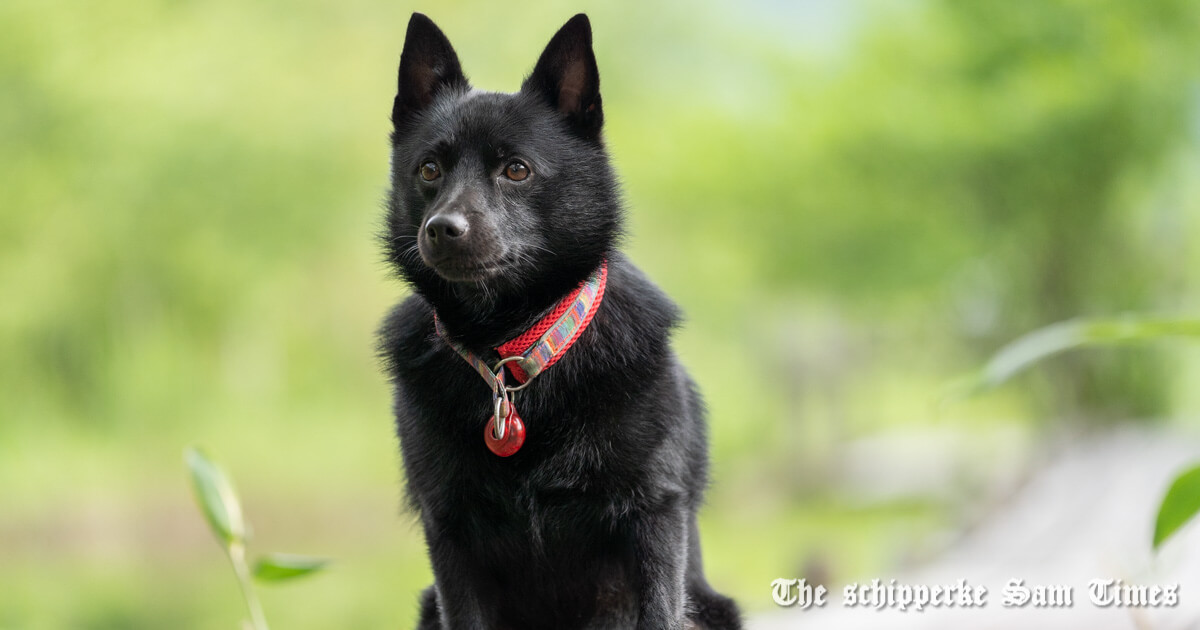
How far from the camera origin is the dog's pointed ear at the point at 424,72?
5.88ft

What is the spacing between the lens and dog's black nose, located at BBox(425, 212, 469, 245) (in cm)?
151

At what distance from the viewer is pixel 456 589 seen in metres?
1.61

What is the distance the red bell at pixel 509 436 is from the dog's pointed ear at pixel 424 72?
60cm

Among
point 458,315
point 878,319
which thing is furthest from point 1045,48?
point 458,315

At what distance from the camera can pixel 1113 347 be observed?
9.34 metres

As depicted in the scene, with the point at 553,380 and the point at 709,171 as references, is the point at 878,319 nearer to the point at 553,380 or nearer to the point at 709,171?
the point at 709,171

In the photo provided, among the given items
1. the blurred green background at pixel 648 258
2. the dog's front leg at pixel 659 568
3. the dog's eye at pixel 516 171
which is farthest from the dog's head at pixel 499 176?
the blurred green background at pixel 648 258

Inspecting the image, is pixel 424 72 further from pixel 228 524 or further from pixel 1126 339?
pixel 1126 339

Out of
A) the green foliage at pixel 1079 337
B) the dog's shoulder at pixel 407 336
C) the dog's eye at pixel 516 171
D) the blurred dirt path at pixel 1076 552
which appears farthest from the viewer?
the blurred dirt path at pixel 1076 552

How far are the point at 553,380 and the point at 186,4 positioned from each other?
11.4m

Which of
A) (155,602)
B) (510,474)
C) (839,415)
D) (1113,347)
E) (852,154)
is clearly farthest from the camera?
(839,415)

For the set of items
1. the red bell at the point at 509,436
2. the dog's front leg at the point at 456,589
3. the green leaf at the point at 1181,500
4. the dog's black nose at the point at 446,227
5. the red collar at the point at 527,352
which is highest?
the dog's black nose at the point at 446,227

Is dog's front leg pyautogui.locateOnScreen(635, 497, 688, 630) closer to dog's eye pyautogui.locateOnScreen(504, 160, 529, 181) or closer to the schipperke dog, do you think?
the schipperke dog

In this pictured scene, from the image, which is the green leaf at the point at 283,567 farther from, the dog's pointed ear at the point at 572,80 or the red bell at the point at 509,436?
the dog's pointed ear at the point at 572,80
